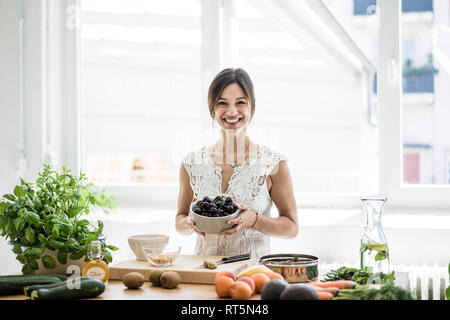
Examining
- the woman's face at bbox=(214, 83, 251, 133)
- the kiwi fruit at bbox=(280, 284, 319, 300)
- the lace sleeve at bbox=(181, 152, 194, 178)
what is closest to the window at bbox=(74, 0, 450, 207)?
the lace sleeve at bbox=(181, 152, 194, 178)

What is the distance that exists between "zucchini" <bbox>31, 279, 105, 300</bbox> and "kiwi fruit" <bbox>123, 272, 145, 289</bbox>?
0.24ft

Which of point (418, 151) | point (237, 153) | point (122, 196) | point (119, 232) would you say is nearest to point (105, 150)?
point (122, 196)

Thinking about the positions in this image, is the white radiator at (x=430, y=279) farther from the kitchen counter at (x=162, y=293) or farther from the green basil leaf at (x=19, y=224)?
the green basil leaf at (x=19, y=224)

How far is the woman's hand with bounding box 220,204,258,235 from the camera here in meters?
1.74

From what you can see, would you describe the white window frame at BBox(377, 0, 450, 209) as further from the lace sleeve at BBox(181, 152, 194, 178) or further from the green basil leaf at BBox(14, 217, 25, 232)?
the green basil leaf at BBox(14, 217, 25, 232)

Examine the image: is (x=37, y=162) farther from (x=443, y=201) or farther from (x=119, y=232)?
(x=443, y=201)

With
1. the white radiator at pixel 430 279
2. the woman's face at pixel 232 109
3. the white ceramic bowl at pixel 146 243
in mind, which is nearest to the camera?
the white ceramic bowl at pixel 146 243

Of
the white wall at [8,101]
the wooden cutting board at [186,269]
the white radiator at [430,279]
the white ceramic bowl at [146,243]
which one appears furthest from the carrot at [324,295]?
the white wall at [8,101]

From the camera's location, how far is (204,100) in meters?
3.03

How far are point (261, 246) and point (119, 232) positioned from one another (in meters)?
1.03

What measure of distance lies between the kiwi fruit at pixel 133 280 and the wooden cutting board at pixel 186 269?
100 mm

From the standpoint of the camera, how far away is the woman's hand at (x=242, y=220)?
5.70 feet

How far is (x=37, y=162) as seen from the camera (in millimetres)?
3072

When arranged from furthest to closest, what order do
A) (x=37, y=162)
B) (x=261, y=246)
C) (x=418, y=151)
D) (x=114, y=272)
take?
(x=37, y=162)
(x=418, y=151)
(x=261, y=246)
(x=114, y=272)
